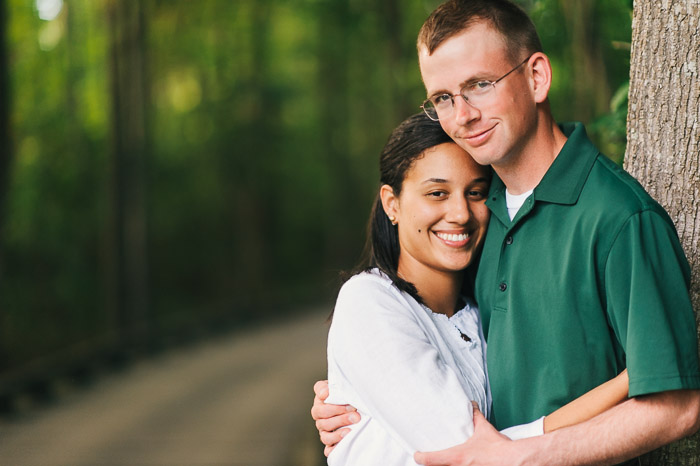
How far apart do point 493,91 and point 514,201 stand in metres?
0.38

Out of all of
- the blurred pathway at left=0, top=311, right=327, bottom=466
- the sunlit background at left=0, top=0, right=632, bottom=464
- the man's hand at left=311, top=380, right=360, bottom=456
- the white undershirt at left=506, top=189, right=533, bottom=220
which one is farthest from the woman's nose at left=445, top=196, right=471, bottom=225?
the sunlit background at left=0, top=0, right=632, bottom=464

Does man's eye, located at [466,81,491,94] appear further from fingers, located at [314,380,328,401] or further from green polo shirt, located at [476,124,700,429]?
fingers, located at [314,380,328,401]

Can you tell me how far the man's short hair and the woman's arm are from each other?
1.01 m

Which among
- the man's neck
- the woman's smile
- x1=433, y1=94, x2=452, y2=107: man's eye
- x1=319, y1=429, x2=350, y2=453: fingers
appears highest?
x1=433, y1=94, x2=452, y2=107: man's eye

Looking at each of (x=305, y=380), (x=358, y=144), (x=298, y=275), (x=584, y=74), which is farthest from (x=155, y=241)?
(x=584, y=74)

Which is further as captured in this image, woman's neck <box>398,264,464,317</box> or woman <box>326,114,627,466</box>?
woman's neck <box>398,264,464,317</box>

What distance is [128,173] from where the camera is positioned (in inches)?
735

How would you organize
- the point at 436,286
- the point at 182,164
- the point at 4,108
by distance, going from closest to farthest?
the point at 436,286 < the point at 4,108 < the point at 182,164

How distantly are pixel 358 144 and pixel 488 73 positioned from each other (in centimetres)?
3545

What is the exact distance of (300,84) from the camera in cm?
Result: 3350

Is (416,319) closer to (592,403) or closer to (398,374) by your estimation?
(398,374)

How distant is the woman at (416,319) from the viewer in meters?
2.51

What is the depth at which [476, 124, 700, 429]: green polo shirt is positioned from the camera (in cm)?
223

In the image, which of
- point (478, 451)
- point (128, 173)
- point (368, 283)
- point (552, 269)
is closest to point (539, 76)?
point (552, 269)
